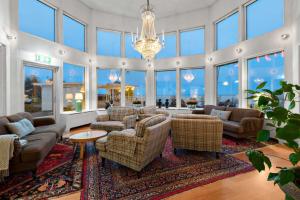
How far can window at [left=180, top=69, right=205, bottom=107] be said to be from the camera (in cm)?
734

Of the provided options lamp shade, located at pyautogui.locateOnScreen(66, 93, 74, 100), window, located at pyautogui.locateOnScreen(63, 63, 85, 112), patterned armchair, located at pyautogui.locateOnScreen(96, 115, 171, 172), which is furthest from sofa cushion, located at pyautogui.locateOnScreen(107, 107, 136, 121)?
patterned armchair, located at pyautogui.locateOnScreen(96, 115, 171, 172)

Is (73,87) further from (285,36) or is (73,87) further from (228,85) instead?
(285,36)

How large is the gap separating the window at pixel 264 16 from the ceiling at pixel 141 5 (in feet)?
5.65

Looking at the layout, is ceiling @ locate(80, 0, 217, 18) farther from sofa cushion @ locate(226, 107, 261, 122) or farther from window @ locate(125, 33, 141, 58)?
sofa cushion @ locate(226, 107, 261, 122)

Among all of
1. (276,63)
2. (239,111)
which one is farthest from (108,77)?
(276,63)

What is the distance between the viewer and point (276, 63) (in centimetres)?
476

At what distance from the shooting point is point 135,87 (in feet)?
25.8

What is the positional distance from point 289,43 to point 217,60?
252 cm

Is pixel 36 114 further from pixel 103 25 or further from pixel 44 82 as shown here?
pixel 103 25

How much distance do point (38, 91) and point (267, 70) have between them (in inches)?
287

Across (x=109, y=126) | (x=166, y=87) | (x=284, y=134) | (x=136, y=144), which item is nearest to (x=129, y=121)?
(x=109, y=126)

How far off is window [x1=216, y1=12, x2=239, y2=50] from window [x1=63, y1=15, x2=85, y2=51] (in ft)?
18.6

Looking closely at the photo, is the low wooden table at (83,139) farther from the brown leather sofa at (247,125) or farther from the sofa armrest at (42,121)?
the brown leather sofa at (247,125)

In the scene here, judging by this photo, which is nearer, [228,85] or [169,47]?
[228,85]
